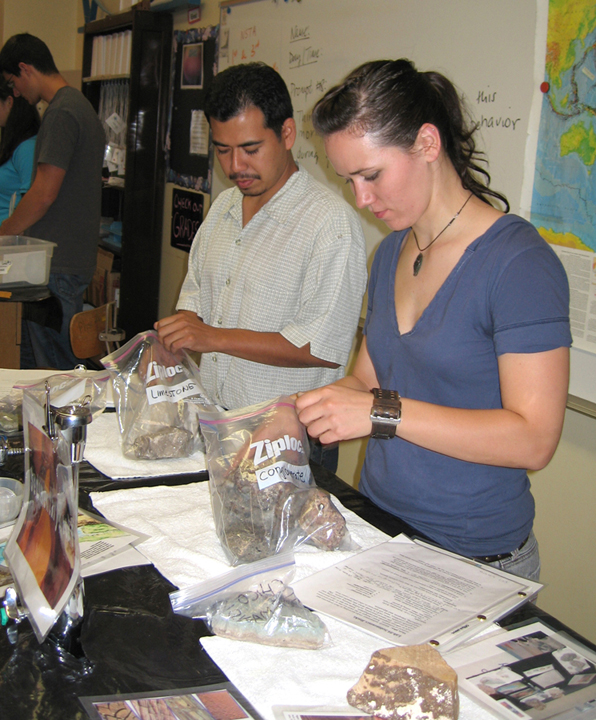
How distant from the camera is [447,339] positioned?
3.53 ft

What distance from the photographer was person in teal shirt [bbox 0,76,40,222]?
9.57ft

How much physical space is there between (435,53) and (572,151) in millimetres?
625

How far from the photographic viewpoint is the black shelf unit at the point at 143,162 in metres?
3.93

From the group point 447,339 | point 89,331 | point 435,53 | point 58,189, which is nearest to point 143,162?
point 58,189

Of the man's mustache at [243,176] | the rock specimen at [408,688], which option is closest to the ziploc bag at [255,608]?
the rock specimen at [408,688]

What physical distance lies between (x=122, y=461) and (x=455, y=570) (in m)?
0.68

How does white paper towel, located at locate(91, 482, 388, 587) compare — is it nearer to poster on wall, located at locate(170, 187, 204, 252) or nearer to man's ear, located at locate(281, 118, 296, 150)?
man's ear, located at locate(281, 118, 296, 150)

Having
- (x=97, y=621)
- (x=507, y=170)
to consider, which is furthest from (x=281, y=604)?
(x=507, y=170)

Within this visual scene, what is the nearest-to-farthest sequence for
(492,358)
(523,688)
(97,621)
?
(523,688), (97,621), (492,358)

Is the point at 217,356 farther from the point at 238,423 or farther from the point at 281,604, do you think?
the point at 281,604

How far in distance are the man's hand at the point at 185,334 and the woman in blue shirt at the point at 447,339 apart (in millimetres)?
441

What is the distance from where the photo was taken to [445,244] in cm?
115

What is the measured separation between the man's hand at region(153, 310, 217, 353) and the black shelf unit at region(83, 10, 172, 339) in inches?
112

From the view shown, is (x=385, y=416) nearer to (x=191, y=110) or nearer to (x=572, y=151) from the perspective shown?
(x=572, y=151)
